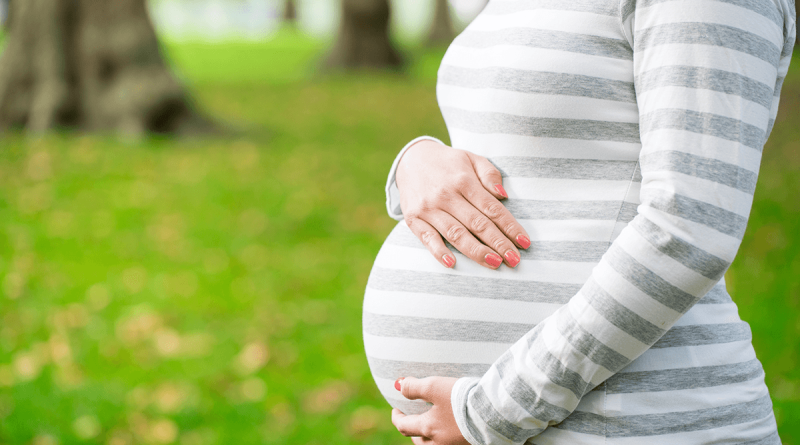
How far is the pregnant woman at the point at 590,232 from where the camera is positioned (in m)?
0.99

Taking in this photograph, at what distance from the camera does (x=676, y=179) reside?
981 mm

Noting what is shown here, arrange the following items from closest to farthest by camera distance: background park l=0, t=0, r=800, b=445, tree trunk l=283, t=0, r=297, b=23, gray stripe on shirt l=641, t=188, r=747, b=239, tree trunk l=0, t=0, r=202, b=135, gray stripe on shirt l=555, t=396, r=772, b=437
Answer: gray stripe on shirt l=641, t=188, r=747, b=239 → gray stripe on shirt l=555, t=396, r=772, b=437 → background park l=0, t=0, r=800, b=445 → tree trunk l=0, t=0, r=202, b=135 → tree trunk l=283, t=0, r=297, b=23

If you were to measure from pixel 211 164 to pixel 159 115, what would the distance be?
5.53 feet

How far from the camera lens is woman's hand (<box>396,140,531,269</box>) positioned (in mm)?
1227

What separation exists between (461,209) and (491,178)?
10 centimetres

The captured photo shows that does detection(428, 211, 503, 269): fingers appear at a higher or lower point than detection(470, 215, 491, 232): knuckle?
lower

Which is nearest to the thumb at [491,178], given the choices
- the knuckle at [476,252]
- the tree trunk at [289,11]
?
the knuckle at [476,252]

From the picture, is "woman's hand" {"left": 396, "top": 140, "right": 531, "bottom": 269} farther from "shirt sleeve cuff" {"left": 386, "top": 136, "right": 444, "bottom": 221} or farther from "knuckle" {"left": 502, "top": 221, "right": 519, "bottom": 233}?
"shirt sleeve cuff" {"left": 386, "top": 136, "right": 444, "bottom": 221}

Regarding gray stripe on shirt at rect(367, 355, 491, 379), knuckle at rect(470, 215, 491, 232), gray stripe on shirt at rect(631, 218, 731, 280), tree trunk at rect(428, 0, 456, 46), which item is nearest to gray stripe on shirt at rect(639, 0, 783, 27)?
gray stripe on shirt at rect(631, 218, 731, 280)

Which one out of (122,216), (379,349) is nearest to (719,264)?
(379,349)

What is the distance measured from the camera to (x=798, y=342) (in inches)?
143

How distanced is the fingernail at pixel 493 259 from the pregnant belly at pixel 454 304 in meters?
0.02

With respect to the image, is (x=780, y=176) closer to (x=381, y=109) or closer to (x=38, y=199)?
(x=381, y=109)

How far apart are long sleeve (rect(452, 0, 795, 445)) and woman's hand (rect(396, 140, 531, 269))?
0.64 ft
